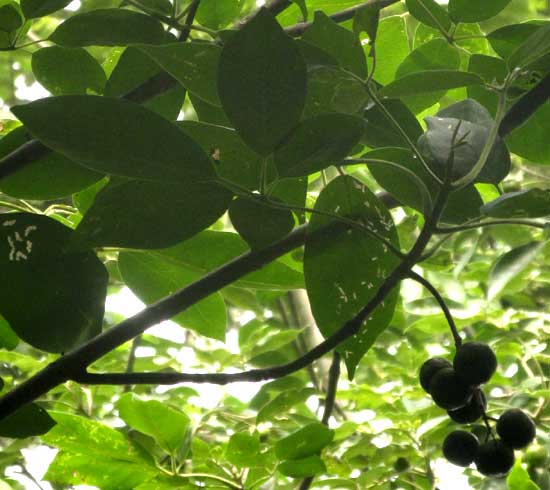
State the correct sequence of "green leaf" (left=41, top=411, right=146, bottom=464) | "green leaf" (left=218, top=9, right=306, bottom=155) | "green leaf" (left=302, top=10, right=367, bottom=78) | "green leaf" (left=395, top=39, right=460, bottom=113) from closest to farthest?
"green leaf" (left=218, top=9, right=306, bottom=155)
"green leaf" (left=302, top=10, right=367, bottom=78)
"green leaf" (left=395, top=39, right=460, bottom=113)
"green leaf" (left=41, top=411, right=146, bottom=464)

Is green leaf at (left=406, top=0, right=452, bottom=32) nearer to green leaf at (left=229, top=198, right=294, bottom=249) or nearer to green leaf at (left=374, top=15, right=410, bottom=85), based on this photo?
green leaf at (left=374, top=15, right=410, bottom=85)

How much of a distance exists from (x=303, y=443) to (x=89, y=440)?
0.58 ft

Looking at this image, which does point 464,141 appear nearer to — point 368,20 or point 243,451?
point 368,20

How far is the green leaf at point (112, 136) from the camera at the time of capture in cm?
40

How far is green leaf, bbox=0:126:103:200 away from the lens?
58 cm

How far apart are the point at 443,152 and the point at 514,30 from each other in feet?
0.60

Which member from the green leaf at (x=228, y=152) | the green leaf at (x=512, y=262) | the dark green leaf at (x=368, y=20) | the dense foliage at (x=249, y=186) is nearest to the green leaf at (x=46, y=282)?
the dense foliage at (x=249, y=186)

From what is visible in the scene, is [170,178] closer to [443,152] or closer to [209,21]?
[443,152]

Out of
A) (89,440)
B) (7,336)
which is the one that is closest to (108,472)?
(89,440)

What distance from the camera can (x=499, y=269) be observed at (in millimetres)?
699

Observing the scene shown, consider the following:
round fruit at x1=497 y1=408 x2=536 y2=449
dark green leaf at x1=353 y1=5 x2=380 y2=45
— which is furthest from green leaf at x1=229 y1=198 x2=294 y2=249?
round fruit at x1=497 y1=408 x2=536 y2=449

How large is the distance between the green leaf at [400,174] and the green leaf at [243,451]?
335 millimetres

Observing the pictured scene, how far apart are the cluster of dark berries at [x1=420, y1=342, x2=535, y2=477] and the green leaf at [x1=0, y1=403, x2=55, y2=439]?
0.25 metres

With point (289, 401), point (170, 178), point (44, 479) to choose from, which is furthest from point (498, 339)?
point (170, 178)
